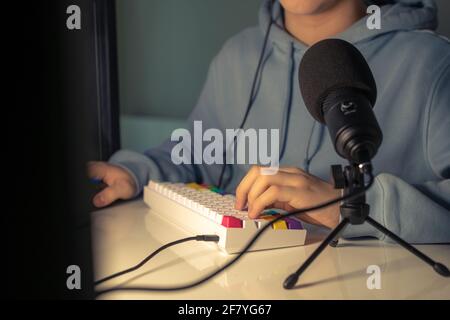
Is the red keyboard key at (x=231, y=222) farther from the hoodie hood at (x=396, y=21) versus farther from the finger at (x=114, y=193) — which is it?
the hoodie hood at (x=396, y=21)

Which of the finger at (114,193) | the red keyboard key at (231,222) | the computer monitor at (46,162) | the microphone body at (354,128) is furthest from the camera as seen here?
the finger at (114,193)

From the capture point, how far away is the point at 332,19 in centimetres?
82

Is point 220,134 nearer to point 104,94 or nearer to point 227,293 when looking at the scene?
point 104,94

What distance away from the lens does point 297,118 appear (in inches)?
32.9

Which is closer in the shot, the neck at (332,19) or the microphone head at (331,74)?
the microphone head at (331,74)

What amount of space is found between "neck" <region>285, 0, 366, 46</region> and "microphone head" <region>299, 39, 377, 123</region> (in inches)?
12.6

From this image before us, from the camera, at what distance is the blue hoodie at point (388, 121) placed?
601 millimetres

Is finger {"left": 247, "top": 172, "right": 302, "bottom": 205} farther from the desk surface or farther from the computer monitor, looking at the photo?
the computer monitor

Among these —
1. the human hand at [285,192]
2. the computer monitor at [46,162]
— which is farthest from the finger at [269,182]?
the computer monitor at [46,162]

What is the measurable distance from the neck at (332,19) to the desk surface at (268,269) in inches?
14.0

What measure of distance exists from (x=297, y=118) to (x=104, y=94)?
Result: 314 millimetres

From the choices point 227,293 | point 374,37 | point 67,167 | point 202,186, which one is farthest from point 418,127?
point 67,167

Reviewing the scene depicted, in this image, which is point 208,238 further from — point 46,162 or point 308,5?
point 308,5

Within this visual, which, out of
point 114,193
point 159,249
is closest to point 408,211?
point 159,249
